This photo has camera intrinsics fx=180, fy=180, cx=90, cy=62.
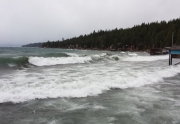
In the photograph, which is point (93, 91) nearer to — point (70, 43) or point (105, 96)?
point (105, 96)

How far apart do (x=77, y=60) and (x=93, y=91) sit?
2180 cm

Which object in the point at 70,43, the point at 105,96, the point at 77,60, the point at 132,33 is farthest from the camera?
the point at 70,43

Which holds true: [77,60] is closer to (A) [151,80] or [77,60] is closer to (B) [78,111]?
(A) [151,80]

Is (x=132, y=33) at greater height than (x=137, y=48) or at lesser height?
greater

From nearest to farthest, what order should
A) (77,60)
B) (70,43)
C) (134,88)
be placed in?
(134,88) < (77,60) < (70,43)

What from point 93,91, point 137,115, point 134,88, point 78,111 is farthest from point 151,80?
point 78,111

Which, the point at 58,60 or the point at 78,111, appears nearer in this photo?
the point at 78,111

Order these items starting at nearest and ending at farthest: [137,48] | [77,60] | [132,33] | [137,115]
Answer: [137,115] → [77,60] → [137,48] → [132,33]

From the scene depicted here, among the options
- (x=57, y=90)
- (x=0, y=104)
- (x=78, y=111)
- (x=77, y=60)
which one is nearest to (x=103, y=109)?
(x=78, y=111)

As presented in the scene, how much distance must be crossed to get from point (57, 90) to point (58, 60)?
19.7 metres

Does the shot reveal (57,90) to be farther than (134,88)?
No

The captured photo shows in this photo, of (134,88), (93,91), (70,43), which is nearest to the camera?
(93,91)

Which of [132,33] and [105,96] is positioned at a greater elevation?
[132,33]

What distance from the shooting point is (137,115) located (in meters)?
6.14
